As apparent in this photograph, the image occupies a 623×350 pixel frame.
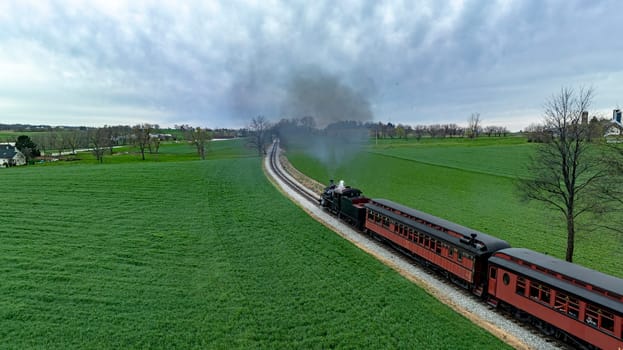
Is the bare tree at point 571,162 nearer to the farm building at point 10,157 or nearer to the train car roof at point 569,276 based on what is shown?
the train car roof at point 569,276

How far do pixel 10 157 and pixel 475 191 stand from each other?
89.9 metres

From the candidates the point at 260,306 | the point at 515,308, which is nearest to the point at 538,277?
the point at 515,308

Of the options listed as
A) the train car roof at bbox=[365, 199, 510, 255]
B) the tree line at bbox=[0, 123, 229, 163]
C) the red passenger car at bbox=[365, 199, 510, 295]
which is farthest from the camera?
the tree line at bbox=[0, 123, 229, 163]

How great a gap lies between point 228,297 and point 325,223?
13.5 meters

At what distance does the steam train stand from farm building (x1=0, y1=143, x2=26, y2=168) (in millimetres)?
83906

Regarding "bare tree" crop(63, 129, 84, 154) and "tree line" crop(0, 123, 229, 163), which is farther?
"bare tree" crop(63, 129, 84, 154)

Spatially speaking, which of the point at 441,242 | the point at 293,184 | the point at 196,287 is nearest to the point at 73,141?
the point at 293,184

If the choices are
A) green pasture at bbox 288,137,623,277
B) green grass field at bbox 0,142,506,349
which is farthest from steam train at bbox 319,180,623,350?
green pasture at bbox 288,137,623,277

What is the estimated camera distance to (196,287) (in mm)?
14477

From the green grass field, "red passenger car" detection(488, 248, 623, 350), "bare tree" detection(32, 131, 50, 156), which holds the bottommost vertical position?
the green grass field

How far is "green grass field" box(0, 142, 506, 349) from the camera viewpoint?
11.1 meters

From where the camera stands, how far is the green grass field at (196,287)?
1106 cm

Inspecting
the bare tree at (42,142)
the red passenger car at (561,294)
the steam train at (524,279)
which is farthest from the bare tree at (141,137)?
the red passenger car at (561,294)

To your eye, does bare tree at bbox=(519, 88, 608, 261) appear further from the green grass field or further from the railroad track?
the railroad track
